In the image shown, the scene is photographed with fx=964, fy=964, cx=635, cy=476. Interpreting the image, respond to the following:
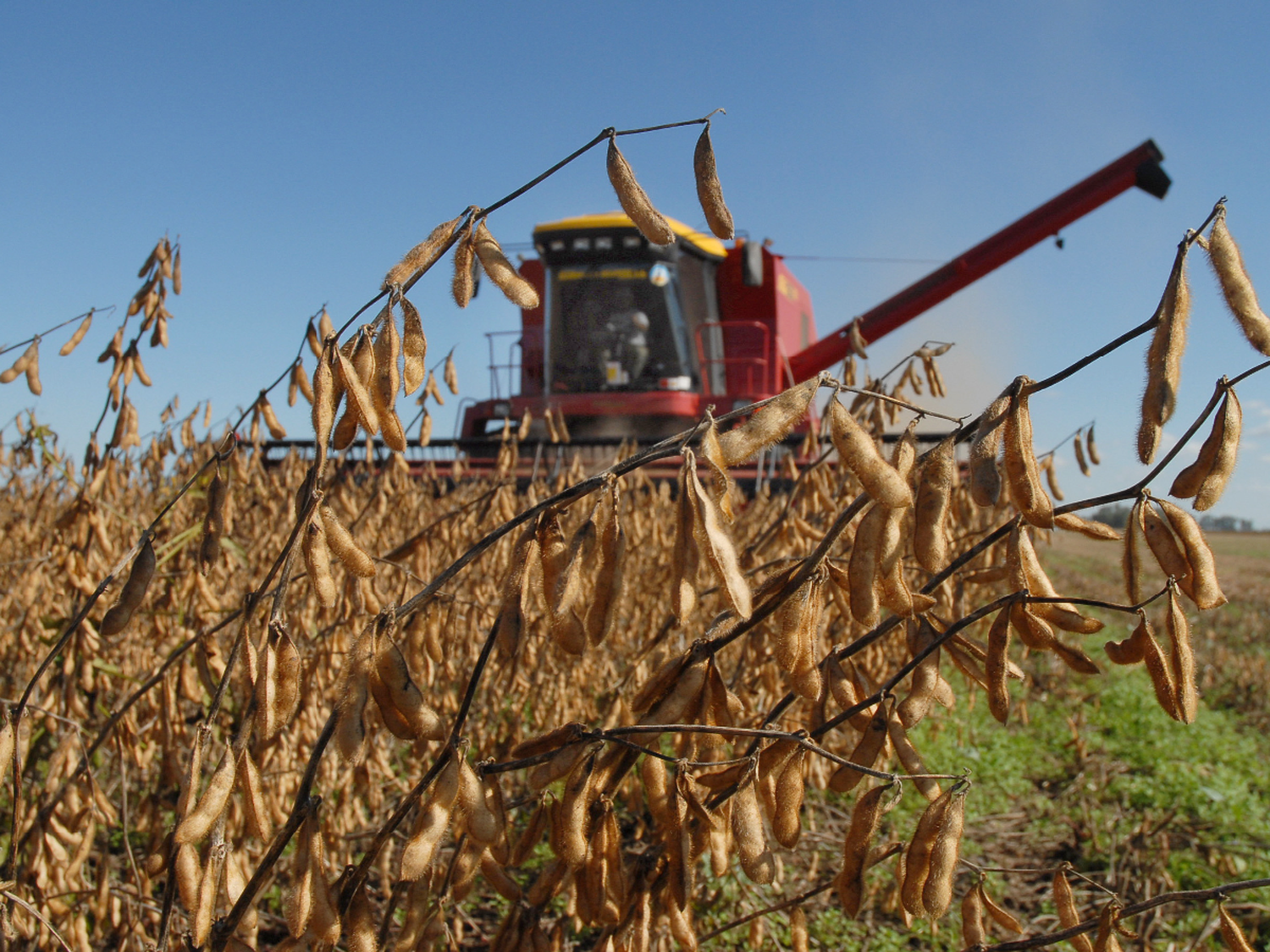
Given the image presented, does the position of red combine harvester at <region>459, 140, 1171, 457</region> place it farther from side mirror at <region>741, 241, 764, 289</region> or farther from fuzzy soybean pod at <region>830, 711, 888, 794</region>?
fuzzy soybean pod at <region>830, 711, 888, 794</region>

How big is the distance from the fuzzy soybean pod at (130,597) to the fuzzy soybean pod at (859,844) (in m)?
0.92

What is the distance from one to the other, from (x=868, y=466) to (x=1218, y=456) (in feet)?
1.22

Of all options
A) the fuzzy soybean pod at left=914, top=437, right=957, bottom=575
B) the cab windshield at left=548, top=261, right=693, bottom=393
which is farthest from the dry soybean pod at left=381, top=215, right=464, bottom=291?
the cab windshield at left=548, top=261, right=693, bottom=393

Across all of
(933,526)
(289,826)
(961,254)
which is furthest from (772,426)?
(961,254)

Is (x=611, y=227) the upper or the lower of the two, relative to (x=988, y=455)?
upper

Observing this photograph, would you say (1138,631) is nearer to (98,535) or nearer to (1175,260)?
(1175,260)

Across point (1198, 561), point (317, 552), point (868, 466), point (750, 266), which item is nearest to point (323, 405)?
point (317, 552)

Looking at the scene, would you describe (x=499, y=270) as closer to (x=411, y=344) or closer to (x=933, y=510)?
(x=411, y=344)

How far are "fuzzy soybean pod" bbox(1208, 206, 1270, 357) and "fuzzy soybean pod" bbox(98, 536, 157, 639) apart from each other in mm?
1254

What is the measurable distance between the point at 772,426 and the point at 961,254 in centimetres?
953

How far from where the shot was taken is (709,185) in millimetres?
1060

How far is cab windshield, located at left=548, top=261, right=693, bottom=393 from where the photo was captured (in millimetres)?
9398

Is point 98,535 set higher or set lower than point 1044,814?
higher

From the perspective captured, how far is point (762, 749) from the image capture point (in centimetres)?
116
